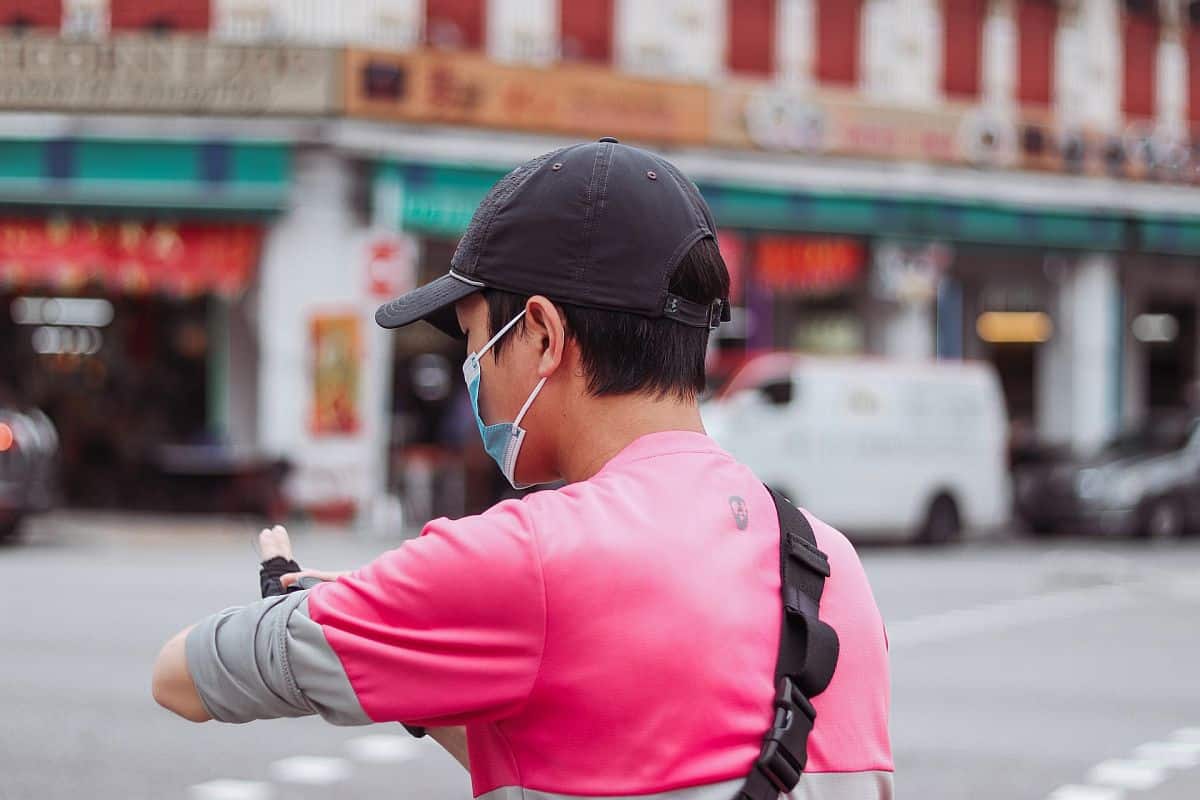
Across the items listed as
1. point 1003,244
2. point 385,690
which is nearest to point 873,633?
point 385,690

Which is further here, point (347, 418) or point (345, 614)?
point (347, 418)

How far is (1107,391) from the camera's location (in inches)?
1037

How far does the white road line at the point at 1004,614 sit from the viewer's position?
10852mm

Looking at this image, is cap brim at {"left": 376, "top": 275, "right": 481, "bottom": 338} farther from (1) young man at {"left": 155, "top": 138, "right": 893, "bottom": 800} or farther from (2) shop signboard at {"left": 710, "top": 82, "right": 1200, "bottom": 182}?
(2) shop signboard at {"left": 710, "top": 82, "right": 1200, "bottom": 182}

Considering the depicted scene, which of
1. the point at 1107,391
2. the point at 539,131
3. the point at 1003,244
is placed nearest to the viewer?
the point at 539,131

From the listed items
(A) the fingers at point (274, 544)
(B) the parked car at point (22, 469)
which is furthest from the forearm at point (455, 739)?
(B) the parked car at point (22, 469)

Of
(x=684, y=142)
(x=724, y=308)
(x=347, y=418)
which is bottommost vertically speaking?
(x=347, y=418)

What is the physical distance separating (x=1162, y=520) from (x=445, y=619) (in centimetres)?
2028

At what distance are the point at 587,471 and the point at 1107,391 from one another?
26.0 meters

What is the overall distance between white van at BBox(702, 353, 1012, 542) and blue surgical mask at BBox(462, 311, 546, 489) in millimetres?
15014

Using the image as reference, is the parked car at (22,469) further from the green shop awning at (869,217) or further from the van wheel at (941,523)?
the van wheel at (941,523)

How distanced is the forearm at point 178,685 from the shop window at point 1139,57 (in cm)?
2757

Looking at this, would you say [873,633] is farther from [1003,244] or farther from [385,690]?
[1003,244]

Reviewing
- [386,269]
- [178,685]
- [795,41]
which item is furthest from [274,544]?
[795,41]
